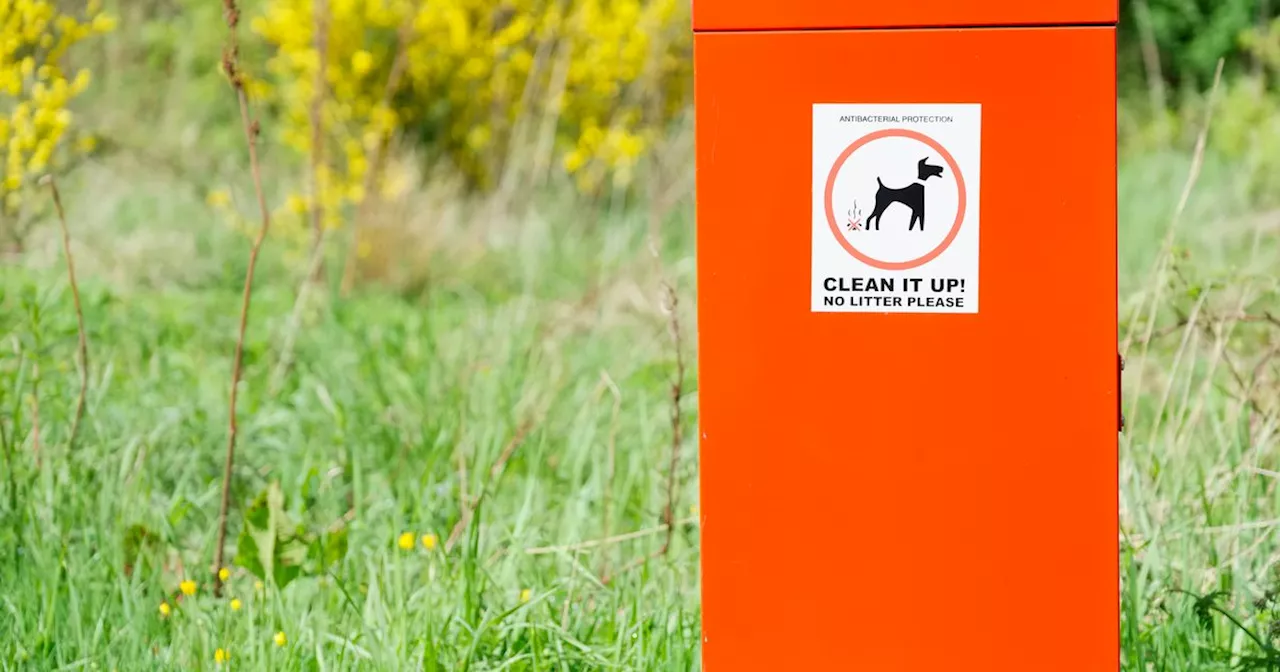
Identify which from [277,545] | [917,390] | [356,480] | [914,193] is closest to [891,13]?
[914,193]

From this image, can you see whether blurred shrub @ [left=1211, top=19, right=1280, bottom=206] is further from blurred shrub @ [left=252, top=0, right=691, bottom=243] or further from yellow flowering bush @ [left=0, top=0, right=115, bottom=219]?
yellow flowering bush @ [left=0, top=0, right=115, bottom=219]

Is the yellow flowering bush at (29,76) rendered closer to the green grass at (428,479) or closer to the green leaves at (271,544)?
the green grass at (428,479)

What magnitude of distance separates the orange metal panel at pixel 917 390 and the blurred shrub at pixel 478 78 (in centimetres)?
389

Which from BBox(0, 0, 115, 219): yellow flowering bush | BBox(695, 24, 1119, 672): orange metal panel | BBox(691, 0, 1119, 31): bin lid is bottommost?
BBox(695, 24, 1119, 672): orange metal panel

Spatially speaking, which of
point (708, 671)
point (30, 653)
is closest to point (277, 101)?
point (30, 653)

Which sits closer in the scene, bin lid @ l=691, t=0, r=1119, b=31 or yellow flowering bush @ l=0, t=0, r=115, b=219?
bin lid @ l=691, t=0, r=1119, b=31

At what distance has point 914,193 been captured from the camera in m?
1.77

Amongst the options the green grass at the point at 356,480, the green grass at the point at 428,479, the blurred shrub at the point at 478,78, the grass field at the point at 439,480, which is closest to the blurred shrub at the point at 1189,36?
the blurred shrub at the point at 478,78

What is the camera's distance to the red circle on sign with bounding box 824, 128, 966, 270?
5.80ft

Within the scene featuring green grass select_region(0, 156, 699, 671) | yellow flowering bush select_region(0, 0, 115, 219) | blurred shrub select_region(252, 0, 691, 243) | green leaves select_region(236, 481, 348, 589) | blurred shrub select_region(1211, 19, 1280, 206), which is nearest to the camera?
green grass select_region(0, 156, 699, 671)

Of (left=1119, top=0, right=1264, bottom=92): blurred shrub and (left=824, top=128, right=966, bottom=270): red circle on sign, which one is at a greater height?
(left=1119, top=0, right=1264, bottom=92): blurred shrub

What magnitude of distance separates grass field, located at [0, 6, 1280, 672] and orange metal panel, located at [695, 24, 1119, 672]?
54 mm

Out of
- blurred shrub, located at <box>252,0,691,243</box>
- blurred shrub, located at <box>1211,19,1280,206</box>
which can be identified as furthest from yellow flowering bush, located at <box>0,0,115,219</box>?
blurred shrub, located at <box>1211,19,1280,206</box>

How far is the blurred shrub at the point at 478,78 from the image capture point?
232 inches
